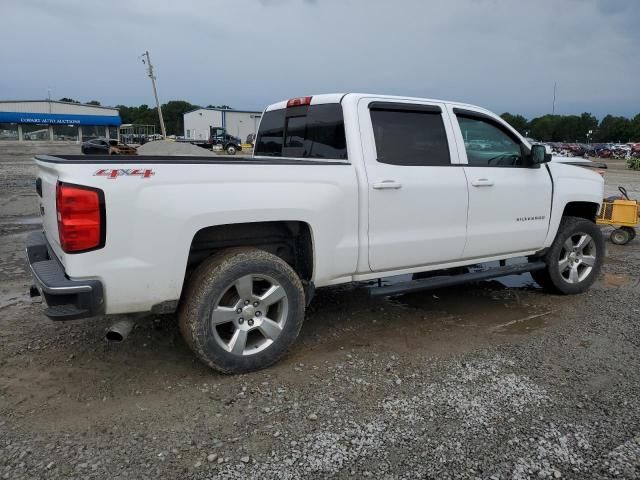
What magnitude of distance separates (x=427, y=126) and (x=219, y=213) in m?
2.09

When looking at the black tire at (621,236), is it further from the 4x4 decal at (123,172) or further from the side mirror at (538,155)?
the 4x4 decal at (123,172)

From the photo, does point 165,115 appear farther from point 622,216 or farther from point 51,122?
point 622,216

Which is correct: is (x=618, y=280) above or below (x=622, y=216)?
below

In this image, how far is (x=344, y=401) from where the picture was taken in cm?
329

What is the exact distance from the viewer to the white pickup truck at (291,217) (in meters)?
3.01

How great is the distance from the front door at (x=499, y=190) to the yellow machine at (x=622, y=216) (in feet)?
13.7

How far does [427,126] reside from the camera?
173 inches

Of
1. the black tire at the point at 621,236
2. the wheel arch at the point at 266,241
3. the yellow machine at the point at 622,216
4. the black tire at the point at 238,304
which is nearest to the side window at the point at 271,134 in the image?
the wheel arch at the point at 266,241

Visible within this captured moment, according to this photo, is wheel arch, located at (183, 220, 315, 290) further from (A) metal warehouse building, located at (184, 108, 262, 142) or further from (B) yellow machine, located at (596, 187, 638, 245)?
(A) metal warehouse building, located at (184, 108, 262, 142)

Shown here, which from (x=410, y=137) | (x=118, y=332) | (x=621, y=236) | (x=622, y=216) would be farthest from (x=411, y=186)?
(x=621, y=236)

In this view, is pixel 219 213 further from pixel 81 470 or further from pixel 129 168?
pixel 81 470

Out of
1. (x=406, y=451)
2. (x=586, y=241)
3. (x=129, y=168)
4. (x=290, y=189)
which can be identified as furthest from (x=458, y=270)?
(x=129, y=168)

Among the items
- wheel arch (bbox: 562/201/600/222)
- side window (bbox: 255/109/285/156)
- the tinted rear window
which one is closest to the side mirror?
wheel arch (bbox: 562/201/600/222)

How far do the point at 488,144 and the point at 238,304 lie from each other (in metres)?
2.87
